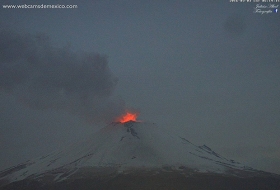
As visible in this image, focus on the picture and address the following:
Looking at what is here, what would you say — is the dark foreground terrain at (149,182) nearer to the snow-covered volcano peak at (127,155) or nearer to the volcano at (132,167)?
the volcano at (132,167)

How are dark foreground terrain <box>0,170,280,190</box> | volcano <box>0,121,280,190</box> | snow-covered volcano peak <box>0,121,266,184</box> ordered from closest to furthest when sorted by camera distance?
dark foreground terrain <box>0,170,280,190</box> → volcano <box>0,121,280,190</box> → snow-covered volcano peak <box>0,121,266,184</box>

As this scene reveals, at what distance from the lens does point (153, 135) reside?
125 m

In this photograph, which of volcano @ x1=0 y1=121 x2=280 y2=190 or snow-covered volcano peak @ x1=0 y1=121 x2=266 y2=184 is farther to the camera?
snow-covered volcano peak @ x1=0 y1=121 x2=266 y2=184

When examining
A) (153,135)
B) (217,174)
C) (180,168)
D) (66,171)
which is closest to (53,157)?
(66,171)

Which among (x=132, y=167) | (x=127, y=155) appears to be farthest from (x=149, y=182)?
(x=127, y=155)

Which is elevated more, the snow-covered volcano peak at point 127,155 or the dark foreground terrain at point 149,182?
the snow-covered volcano peak at point 127,155

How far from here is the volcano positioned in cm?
8231

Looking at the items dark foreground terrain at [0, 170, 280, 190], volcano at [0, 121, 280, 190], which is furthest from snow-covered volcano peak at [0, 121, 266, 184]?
dark foreground terrain at [0, 170, 280, 190]

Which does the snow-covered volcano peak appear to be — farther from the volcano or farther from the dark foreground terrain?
the dark foreground terrain

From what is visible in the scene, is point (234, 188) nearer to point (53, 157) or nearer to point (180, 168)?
point (180, 168)

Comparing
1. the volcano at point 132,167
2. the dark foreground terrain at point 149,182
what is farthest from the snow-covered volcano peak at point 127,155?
the dark foreground terrain at point 149,182

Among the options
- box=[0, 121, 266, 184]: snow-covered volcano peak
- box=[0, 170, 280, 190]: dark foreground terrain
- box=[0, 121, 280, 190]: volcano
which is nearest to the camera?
box=[0, 170, 280, 190]: dark foreground terrain

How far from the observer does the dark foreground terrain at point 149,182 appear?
261ft

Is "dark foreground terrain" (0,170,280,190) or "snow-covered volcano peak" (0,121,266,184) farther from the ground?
"snow-covered volcano peak" (0,121,266,184)
